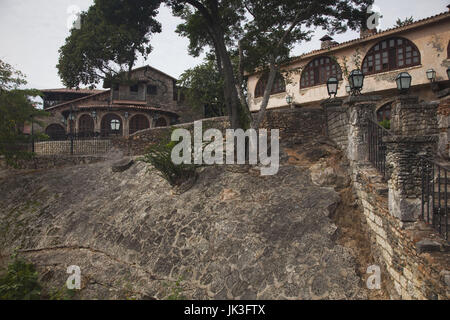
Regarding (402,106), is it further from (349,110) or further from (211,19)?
(211,19)

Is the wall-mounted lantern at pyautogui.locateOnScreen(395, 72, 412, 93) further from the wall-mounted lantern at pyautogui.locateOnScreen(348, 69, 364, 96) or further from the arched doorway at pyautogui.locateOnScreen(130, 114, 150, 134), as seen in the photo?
the arched doorway at pyautogui.locateOnScreen(130, 114, 150, 134)

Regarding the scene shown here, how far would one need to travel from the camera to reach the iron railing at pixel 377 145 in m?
6.26

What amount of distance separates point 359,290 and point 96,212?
8573mm

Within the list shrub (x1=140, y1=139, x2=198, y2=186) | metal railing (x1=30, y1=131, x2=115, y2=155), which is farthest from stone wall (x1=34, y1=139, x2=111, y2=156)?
shrub (x1=140, y1=139, x2=198, y2=186)

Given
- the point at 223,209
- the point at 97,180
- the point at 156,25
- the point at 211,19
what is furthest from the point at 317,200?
the point at 156,25

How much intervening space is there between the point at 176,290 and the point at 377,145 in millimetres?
5434

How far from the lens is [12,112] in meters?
12.7

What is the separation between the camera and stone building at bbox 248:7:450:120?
645 inches

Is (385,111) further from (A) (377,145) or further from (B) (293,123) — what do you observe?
(A) (377,145)

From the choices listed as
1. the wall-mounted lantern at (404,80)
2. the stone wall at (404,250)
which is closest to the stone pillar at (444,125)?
the wall-mounted lantern at (404,80)

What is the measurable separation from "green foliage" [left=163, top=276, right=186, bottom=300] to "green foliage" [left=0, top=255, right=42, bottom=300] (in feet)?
11.2

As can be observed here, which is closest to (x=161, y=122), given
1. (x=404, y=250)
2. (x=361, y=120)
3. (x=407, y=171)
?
(x=361, y=120)

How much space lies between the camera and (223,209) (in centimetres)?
795

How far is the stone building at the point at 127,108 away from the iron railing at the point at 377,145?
66.5 feet
